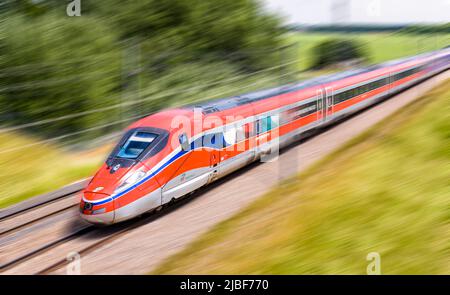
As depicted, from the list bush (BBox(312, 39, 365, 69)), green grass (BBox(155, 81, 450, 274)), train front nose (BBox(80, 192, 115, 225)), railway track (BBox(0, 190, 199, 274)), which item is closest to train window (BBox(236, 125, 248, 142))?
railway track (BBox(0, 190, 199, 274))

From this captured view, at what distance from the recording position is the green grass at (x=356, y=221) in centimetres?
585

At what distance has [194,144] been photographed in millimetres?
10586

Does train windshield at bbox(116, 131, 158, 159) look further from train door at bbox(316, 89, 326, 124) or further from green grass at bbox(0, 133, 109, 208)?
train door at bbox(316, 89, 326, 124)

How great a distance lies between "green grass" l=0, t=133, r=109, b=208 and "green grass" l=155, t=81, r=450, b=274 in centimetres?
580

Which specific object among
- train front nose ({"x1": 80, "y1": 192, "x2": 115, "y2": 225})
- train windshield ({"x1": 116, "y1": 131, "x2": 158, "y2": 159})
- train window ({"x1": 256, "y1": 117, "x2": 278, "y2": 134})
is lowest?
train front nose ({"x1": 80, "y1": 192, "x2": 115, "y2": 225})

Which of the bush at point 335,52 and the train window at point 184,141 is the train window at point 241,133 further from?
the bush at point 335,52

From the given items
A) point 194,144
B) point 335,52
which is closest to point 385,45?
point 335,52

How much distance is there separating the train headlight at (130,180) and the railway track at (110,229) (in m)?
0.84

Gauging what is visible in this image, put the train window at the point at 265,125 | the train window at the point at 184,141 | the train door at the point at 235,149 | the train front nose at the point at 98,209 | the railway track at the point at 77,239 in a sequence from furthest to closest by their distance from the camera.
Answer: the train window at the point at 265,125 < the train door at the point at 235,149 < the train window at the point at 184,141 < the train front nose at the point at 98,209 < the railway track at the point at 77,239

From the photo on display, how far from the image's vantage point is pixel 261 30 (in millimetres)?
24922

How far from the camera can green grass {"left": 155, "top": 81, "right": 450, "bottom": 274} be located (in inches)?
230

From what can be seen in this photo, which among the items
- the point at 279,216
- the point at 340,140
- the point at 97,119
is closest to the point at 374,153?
the point at 279,216

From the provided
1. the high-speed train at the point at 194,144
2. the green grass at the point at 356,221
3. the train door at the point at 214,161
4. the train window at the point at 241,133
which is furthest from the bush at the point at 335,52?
the green grass at the point at 356,221
